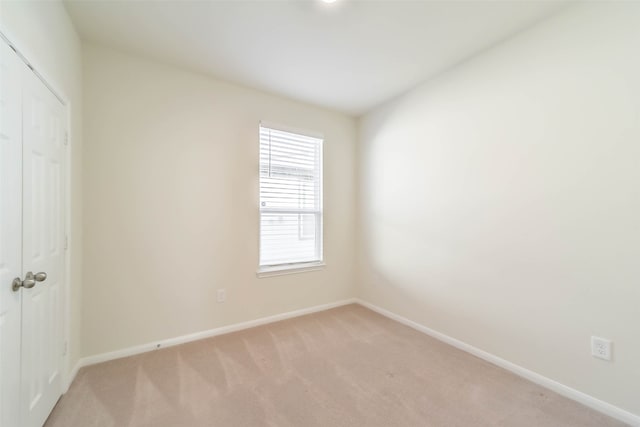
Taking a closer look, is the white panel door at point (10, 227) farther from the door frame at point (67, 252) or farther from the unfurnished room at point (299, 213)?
the door frame at point (67, 252)

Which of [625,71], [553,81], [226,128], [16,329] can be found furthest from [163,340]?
[625,71]

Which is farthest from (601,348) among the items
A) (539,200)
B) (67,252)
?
(67,252)

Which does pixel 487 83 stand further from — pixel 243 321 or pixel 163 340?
pixel 163 340

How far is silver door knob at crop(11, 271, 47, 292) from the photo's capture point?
46.8 inches

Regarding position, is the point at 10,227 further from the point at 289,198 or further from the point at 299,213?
the point at 299,213

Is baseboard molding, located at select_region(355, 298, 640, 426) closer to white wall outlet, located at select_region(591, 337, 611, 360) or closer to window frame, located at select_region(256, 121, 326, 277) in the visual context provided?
white wall outlet, located at select_region(591, 337, 611, 360)

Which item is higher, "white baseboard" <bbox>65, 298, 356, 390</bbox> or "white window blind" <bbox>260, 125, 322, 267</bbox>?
"white window blind" <bbox>260, 125, 322, 267</bbox>

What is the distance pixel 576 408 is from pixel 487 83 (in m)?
2.44

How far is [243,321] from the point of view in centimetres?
275

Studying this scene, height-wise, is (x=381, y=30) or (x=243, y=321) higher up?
(x=381, y=30)

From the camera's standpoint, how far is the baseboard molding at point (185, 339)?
206cm

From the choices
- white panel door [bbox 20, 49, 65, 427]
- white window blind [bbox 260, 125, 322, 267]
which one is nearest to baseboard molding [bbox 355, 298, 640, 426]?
white window blind [bbox 260, 125, 322, 267]

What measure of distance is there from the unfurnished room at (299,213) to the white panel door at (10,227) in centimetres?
1

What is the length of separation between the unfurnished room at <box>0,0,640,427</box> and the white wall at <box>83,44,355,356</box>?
0.7 inches
